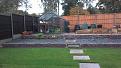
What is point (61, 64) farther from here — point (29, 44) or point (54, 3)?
point (54, 3)

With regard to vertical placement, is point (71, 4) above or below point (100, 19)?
above

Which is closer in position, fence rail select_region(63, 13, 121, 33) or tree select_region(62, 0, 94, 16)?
fence rail select_region(63, 13, 121, 33)

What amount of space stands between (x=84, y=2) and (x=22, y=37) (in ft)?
81.0

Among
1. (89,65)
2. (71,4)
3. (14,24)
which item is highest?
(71,4)

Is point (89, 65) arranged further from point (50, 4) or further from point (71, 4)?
point (71, 4)

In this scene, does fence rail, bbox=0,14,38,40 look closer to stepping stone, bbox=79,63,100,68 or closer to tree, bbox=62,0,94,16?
stepping stone, bbox=79,63,100,68

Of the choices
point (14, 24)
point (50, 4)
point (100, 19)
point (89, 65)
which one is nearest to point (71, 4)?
point (50, 4)

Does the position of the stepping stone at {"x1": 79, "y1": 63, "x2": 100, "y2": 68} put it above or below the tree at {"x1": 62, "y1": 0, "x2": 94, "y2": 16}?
below

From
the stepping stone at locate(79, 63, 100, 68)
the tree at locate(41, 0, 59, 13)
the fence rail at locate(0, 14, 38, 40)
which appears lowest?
the stepping stone at locate(79, 63, 100, 68)

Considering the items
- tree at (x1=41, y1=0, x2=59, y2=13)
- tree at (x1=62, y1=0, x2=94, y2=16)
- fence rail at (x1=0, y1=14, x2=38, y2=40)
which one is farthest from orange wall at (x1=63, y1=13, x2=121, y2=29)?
tree at (x1=62, y1=0, x2=94, y2=16)

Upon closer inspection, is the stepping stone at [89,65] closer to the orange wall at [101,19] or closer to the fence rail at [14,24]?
the fence rail at [14,24]

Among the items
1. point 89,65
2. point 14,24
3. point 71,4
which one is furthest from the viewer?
point 71,4

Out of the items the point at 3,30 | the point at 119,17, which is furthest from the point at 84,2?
the point at 3,30

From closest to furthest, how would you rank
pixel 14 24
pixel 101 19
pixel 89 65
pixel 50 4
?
1. pixel 89 65
2. pixel 14 24
3. pixel 101 19
4. pixel 50 4
